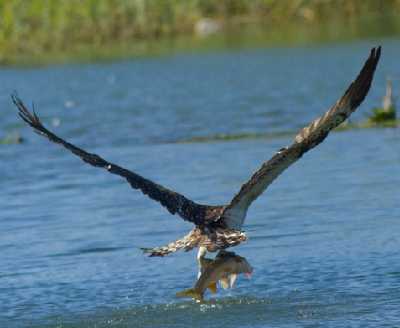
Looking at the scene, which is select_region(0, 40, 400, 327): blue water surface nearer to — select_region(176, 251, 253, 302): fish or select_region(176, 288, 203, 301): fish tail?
select_region(176, 288, 203, 301): fish tail

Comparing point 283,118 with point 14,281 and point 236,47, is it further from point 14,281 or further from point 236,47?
point 236,47

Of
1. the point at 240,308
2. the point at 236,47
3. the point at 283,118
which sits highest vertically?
the point at 236,47

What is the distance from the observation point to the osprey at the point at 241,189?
377 inches

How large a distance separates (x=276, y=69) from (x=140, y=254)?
22662 millimetres

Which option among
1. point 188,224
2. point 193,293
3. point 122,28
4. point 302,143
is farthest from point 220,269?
point 122,28

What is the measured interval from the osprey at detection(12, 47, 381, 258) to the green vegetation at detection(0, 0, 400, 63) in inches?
1281

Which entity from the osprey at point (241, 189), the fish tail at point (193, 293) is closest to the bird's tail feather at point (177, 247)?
the osprey at point (241, 189)

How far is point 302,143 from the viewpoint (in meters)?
9.62

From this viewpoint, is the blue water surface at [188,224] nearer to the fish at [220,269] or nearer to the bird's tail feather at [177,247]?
the fish at [220,269]

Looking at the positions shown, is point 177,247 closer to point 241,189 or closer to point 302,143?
point 241,189

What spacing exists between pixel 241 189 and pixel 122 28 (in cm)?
3676

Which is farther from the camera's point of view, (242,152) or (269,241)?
(242,152)

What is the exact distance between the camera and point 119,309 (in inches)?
428

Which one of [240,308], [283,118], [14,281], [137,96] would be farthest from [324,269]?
[137,96]
